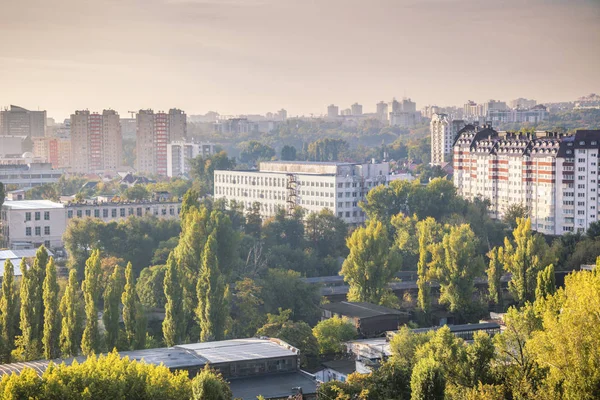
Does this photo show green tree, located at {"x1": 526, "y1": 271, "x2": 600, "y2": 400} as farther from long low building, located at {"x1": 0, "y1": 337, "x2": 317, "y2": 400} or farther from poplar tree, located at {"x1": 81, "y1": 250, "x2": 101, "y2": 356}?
poplar tree, located at {"x1": 81, "y1": 250, "x2": 101, "y2": 356}

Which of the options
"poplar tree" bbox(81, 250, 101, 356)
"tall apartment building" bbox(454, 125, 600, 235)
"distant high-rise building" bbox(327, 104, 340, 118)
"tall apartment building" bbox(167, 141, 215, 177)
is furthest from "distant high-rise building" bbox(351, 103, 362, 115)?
"poplar tree" bbox(81, 250, 101, 356)

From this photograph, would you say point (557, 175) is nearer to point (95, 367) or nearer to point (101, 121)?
point (95, 367)

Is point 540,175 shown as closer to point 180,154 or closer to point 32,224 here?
point 32,224

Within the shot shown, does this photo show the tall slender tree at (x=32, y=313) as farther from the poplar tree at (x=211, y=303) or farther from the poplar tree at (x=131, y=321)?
the poplar tree at (x=211, y=303)

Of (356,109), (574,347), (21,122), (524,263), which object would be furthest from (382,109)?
(574,347)

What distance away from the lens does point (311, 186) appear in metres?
40.7

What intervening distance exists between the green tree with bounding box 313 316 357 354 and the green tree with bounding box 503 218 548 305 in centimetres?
619

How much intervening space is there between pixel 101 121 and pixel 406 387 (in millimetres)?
72751

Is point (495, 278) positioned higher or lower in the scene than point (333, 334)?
higher

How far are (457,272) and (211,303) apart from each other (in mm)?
7213

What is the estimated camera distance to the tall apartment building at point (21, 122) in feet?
333

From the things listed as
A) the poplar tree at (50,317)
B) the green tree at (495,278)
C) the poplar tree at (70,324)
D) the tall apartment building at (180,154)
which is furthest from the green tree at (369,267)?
the tall apartment building at (180,154)

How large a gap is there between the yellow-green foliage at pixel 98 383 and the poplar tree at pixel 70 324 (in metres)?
4.86

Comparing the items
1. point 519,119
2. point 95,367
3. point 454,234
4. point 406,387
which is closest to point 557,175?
point 454,234
